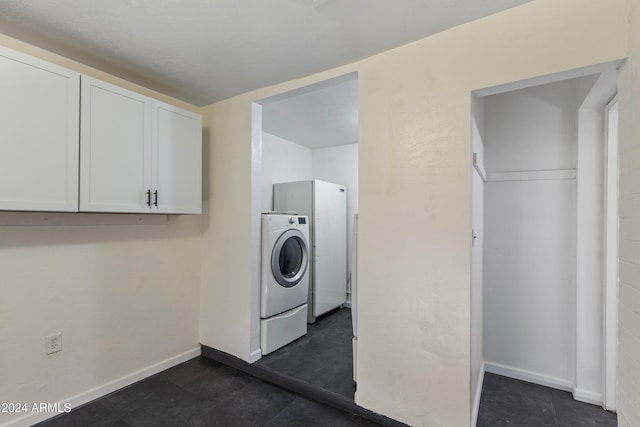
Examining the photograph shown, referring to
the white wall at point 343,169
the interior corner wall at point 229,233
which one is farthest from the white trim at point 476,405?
the white wall at point 343,169

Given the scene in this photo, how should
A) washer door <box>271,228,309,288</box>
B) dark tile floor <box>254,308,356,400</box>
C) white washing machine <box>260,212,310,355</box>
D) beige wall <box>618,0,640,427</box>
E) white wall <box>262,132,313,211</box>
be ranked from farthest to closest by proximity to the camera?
white wall <box>262,132,313,211</box>
washer door <box>271,228,309,288</box>
white washing machine <box>260,212,310,355</box>
dark tile floor <box>254,308,356,400</box>
beige wall <box>618,0,640,427</box>

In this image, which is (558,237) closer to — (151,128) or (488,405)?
(488,405)

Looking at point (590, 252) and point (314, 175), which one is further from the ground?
point (314, 175)

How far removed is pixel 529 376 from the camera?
7.00ft

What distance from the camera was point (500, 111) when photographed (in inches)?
89.6

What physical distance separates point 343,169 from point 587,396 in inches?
125

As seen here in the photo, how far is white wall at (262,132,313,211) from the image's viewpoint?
3.62 m

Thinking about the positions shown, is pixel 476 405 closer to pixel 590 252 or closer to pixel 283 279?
pixel 590 252

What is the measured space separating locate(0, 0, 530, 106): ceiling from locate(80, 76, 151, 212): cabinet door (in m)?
0.26

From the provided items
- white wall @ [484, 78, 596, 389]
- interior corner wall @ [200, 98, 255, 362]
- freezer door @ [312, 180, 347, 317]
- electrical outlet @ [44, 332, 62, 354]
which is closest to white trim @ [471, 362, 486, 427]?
white wall @ [484, 78, 596, 389]

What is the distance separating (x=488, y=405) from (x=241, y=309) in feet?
6.03

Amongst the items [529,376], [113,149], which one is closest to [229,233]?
[113,149]

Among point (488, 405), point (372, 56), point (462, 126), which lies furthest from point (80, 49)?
point (488, 405)

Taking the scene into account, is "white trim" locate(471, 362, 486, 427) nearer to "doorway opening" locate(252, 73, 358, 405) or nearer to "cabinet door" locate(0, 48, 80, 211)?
"doorway opening" locate(252, 73, 358, 405)
